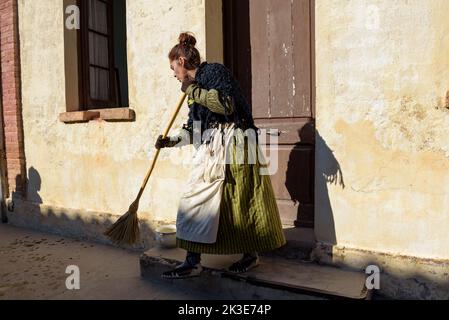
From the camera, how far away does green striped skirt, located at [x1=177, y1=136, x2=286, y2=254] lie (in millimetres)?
2551

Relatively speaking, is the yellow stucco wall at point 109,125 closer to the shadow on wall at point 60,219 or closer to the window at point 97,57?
the shadow on wall at point 60,219

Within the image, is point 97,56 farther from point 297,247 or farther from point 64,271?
point 297,247

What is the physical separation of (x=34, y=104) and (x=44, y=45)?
80cm

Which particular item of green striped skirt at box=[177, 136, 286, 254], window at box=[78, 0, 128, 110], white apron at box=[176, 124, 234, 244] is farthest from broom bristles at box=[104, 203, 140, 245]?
window at box=[78, 0, 128, 110]

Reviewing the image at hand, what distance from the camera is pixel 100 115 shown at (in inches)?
167

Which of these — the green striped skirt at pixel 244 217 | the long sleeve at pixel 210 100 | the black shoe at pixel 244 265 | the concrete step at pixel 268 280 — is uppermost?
the long sleeve at pixel 210 100

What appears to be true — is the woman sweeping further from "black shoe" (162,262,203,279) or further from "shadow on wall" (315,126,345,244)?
"shadow on wall" (315,126,345,244)

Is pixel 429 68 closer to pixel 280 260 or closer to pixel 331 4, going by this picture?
pixel 331 4

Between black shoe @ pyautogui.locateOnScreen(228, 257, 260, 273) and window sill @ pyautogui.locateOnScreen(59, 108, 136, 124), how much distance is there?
2069mm

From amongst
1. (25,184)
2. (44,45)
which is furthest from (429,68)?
(25,184)

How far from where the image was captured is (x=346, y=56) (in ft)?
9.03

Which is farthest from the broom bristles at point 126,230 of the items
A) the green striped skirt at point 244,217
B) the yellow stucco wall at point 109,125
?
the green striped skirt at point 244,217

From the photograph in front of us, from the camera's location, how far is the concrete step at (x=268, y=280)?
8.00ft

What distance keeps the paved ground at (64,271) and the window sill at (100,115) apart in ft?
4.88
